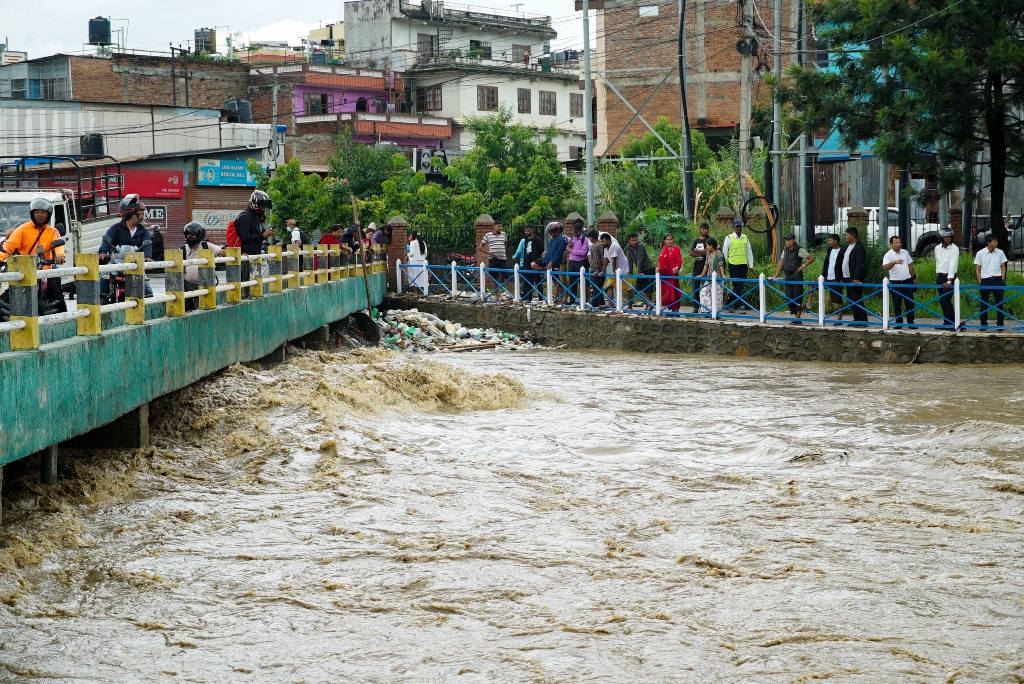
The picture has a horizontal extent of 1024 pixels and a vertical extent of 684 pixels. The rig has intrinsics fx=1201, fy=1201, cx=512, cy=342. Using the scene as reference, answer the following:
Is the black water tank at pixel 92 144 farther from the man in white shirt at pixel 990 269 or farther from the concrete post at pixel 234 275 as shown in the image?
the man in white shirt at pixel 990 269

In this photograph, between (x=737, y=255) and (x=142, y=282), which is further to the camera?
(x=737, y=255)

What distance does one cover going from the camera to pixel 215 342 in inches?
512

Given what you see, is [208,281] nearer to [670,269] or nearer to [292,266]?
[292,266]

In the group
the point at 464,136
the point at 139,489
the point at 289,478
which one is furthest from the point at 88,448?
the point at 464,136

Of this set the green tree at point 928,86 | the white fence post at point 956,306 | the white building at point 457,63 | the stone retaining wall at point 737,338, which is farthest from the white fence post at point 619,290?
the white building at point 457,63

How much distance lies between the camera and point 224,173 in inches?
1706

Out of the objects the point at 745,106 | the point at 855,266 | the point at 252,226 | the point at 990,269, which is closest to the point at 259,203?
the point at 252,226

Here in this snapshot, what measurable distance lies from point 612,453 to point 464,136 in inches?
1703

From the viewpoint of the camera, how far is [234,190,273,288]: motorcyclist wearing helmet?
1620 cm

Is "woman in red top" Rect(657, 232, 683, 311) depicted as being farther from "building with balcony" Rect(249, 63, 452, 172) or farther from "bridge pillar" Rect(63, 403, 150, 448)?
"building with balcony" Rect(249, 63, 452, 172)

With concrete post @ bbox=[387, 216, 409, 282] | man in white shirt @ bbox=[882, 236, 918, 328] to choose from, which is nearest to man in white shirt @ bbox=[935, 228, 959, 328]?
man in white shirt @ bbox=[882, 236, 918, 328]

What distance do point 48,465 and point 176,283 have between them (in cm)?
300

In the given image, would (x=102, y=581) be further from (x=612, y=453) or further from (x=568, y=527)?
(x=612, y=453)

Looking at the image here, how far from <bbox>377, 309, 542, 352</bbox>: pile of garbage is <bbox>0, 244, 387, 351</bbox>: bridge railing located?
2.36m
